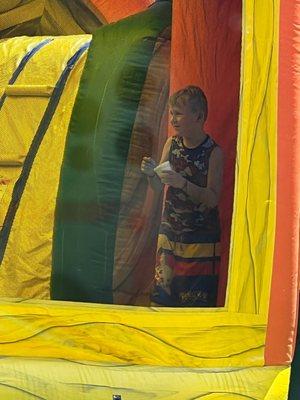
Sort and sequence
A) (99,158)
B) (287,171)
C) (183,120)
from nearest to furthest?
(287,171)
(183,120)
(99,158)

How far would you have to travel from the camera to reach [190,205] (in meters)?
1.66

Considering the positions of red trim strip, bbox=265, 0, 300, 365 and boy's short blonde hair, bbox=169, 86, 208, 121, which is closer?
red trim strip, bbox=265, 0, 300, 365

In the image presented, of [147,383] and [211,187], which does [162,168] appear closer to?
[211,187]

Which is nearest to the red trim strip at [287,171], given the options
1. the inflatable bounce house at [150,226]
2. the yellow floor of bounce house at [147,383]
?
the inflatable bounce house at [150,226]

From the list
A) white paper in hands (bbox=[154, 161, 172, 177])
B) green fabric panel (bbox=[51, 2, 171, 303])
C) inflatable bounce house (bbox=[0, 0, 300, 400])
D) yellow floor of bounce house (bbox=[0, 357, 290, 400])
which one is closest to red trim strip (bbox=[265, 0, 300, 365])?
inflatable bounce house (bbox=[0, 0, 300, 400])

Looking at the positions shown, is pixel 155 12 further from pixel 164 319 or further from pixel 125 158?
pixel 164 319

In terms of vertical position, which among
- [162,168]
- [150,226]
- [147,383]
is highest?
[162,168]

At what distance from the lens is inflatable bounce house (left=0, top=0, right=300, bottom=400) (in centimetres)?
157

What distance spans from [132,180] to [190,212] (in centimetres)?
15

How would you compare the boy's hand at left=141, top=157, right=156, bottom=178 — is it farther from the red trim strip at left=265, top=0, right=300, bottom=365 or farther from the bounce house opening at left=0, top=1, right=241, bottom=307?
the red trim strip at left=265, top=0, right=300, bottom=365

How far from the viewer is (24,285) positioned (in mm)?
1834

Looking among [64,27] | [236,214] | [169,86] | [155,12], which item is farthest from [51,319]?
[64,27]

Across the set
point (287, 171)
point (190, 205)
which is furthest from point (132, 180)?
point (287, 171)

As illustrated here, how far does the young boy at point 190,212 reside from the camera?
5.41ft
